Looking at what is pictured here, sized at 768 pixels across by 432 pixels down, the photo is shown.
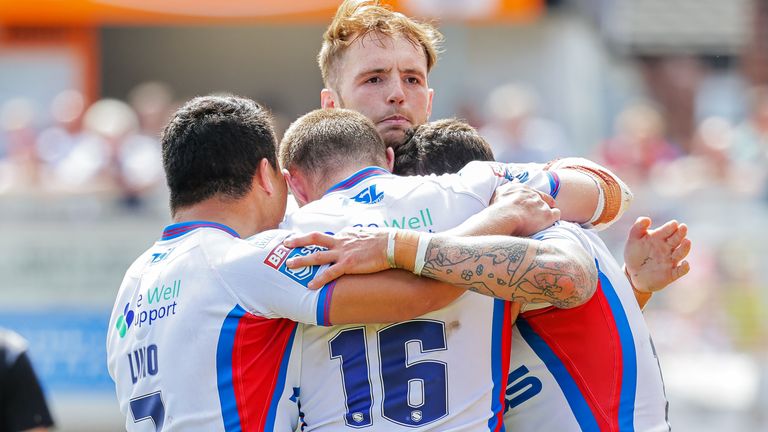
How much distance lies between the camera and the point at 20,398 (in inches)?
227

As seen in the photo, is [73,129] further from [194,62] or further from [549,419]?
[549,419]

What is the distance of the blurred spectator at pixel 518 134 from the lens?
11.0m

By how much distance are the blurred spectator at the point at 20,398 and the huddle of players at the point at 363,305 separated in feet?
6.10

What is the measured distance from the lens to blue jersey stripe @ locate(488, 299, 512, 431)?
3.94m

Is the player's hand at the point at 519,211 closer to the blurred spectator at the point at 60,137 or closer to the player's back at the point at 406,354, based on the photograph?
the player's back at the point at 406,354

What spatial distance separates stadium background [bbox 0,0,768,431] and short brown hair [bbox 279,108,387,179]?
3.27m

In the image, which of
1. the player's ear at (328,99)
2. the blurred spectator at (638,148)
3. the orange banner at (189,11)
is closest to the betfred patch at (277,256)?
the player's ear at (328,99)

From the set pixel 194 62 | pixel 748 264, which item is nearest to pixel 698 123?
pixel 748 264

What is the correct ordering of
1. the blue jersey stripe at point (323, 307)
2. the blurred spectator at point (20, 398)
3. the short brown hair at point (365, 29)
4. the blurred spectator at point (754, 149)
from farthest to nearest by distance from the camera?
1. the blurred spectator at point (754, 149)
2. the blurred spectator at point (20, 398)
3. the short brown hair at point (365, 29)
4. the blue jersey stripe at point (323, 307)

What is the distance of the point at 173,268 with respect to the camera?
3938 mm

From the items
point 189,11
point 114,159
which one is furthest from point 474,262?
point 189,11

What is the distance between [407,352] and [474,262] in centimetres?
37

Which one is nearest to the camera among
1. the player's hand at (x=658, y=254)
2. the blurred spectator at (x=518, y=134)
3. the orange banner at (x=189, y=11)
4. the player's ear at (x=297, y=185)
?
the player's ear at (x=297, y=185)

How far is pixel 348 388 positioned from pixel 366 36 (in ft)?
5.43
